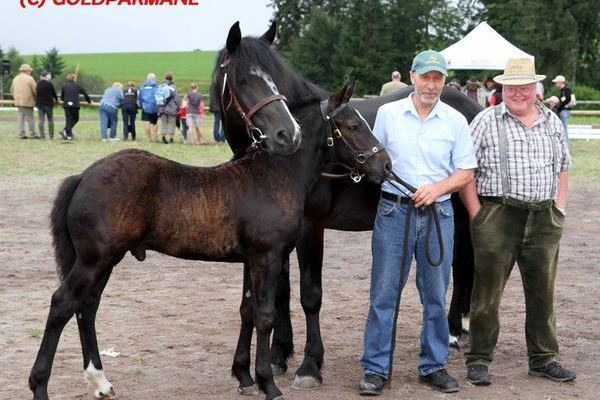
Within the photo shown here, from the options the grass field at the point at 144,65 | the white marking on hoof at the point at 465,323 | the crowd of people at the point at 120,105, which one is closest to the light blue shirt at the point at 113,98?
the crowd of people at the point at 120,105

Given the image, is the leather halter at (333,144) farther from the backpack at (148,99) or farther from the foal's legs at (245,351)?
the backpack at (148,99)

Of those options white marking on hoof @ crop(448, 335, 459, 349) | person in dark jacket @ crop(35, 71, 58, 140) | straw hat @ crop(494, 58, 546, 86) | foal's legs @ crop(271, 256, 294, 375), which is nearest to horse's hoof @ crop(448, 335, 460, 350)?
white marking on hoof @ crop(448, 335, 459, 349)

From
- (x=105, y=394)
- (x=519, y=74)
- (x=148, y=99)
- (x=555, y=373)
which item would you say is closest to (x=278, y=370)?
(x=105, y=394)

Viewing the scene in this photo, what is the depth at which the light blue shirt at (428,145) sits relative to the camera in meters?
5.45

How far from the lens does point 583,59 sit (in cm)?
6266

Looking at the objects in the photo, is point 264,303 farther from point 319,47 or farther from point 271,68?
point 319,47

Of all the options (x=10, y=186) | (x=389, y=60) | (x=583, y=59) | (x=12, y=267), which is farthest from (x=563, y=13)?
(x=12, y=267)

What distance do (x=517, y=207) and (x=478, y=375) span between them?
1.08 m

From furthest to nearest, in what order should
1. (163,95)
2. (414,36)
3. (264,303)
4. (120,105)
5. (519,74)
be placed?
(414,36) → (120,105) → (163,95) → (519,74) → (264,303)

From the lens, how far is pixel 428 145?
215 inches

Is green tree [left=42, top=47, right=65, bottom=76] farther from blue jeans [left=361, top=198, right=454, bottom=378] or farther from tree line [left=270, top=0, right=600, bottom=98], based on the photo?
blue jeans [left=361, top=198, right=454, bottom=378]

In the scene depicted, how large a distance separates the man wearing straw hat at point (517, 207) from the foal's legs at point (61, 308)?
236 cm

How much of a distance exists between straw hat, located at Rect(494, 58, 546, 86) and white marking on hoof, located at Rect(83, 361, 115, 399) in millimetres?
2956

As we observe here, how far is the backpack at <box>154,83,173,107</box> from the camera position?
78.7 ft
